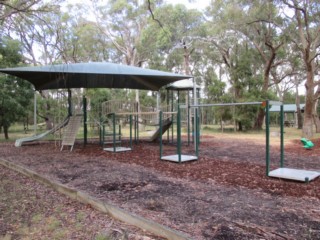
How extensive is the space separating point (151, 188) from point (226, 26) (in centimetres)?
1362

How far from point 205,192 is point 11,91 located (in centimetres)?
967

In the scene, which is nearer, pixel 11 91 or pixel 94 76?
pixel 94 76

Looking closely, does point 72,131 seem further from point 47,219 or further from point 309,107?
point 309,107

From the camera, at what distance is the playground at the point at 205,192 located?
8.66 ft

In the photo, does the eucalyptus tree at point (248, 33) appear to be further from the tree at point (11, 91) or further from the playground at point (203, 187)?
the tree at point (11, 91)

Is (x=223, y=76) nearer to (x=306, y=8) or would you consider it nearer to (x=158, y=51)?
(x=158, y=51)

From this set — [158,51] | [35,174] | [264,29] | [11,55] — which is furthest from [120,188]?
[158,51]

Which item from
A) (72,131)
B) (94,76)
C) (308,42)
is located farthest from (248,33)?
(72,131)

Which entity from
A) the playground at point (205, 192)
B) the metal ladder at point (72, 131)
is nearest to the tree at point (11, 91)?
the metal ladder at point (72, 131)

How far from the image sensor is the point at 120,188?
404cm

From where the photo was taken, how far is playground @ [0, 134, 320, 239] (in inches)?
104

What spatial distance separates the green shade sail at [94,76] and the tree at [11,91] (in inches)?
59.0

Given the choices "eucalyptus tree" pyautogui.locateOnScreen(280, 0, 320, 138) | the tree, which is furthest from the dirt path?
"eucalyptus tree" pyautogui.locateOnScreen(280, 0, 320, 138)

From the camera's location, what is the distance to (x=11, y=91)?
423 inches
